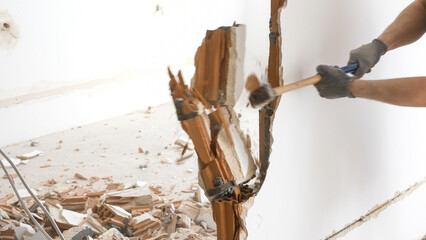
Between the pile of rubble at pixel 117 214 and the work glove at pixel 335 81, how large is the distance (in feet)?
6.21

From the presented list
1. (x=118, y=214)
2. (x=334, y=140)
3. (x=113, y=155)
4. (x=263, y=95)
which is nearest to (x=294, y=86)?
(x=263, y=95)

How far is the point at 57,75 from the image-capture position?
5.44 m

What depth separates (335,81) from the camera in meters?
1.69

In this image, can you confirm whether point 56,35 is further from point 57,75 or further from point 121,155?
point 121,155

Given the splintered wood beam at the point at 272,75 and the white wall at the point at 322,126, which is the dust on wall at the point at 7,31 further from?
the splintered wood beam at the point at 272,75

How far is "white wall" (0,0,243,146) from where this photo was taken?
16.8ft

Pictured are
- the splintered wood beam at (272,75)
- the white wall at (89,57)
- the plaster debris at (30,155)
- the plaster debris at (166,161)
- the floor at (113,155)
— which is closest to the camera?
the splintered wood beam at (272,75)

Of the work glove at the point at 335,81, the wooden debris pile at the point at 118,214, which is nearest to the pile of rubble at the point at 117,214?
the wooden debris pile at the point at 118,214

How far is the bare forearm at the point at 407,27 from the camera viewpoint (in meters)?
2.01

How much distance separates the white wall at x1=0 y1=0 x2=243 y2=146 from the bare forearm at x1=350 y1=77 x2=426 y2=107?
4.36 metres

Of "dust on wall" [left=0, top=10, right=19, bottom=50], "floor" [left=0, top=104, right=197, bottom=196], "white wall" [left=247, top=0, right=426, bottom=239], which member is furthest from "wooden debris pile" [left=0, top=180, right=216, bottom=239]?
"dust on wall" [left=0, top=10, right=19, bottom=50]

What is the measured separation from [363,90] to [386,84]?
0.09 m

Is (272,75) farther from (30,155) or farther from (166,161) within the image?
(30,155)

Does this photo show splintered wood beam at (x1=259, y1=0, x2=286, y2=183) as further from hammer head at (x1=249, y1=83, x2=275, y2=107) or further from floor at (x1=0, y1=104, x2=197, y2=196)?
floor at (x1=0, y1=104, x2=197, y2=196)
